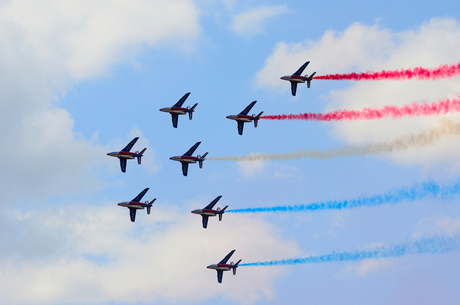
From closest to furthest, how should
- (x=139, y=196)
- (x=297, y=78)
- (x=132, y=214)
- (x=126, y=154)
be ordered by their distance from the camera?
(x=297, y=78)
(x=126, y=154)
(x=132, y=214)
(x=139, y=196)

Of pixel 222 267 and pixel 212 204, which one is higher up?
pixel 212 204

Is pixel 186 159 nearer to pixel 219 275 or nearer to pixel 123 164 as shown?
pixel 123 164

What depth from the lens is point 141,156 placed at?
4245 inches

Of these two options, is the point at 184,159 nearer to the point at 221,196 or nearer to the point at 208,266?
the point at 221,196

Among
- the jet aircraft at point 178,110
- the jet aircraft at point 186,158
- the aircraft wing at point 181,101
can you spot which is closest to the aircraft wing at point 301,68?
the jet aircraft at point 178,110

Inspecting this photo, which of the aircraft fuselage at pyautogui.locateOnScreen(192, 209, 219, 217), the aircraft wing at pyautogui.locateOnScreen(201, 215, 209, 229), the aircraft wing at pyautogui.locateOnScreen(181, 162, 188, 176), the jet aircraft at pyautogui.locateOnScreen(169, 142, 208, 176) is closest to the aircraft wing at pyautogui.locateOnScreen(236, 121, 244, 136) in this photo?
the jet aircraft at pyautogui.locateOnScreen(169, 142, 208, 176)

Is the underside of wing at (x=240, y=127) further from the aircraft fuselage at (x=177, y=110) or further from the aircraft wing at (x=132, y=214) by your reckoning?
the aircraft wing at (x=132, y=214)

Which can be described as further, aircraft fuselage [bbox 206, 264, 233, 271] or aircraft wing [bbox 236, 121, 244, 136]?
aircraft wing [bbox 236, 121, 244, 136]

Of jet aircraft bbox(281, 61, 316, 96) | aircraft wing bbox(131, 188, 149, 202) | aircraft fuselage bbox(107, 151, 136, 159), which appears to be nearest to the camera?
jet aircraft bbox(281, 61, 316, 96)

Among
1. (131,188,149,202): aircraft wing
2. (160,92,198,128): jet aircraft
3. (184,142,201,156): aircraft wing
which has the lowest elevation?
(131,188,149,202): aircraft wing

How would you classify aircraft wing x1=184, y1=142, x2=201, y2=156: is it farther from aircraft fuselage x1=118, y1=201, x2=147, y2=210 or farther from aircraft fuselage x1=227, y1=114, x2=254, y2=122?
aircraft fuselage x1=118, y1=201, x2=147, y2=210

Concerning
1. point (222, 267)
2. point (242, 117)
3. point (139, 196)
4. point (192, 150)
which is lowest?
point (222, 267)

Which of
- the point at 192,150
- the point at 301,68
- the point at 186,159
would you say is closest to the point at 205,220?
the point at 186,159

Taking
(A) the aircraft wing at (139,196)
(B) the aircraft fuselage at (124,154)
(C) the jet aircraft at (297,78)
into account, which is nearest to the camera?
(C) the jet aircraft at (297,78)
